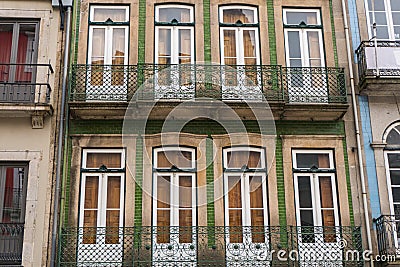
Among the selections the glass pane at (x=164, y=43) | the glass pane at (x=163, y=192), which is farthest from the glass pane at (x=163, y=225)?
the glass pane at (x=164, y=43)

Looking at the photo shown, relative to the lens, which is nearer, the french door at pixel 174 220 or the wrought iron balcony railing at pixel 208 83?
the french door at pixel 174 220

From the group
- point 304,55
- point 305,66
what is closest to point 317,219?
point 305,66

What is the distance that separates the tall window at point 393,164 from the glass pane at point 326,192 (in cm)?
134

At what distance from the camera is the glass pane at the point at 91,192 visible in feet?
43.7

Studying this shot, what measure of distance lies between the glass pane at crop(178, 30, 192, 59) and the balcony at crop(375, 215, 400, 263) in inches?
236

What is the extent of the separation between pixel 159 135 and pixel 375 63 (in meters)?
5.41

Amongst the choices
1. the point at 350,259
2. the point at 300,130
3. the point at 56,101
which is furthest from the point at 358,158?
the point at 56,101

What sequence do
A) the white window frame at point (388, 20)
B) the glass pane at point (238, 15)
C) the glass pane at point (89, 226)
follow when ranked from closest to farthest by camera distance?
the glass pane at point (89, 226)
the white window frame at point (388, 20)
the glass pane at point (238, 15)

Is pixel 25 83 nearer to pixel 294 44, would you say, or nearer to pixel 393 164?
pixel 294 44

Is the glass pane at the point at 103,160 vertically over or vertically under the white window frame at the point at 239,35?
under

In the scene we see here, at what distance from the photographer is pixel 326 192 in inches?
538

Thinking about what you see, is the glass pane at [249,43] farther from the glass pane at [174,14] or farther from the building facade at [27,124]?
the building facade at [27,124]

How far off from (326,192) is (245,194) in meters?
1.87

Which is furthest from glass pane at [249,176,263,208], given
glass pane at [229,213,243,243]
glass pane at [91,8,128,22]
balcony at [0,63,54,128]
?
glass pane at [91,8,128,22]
